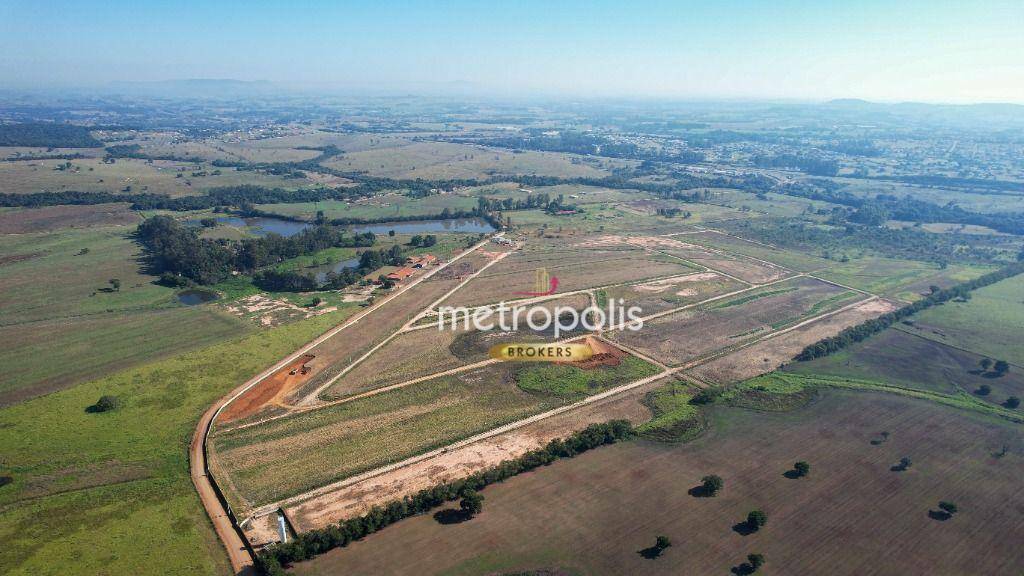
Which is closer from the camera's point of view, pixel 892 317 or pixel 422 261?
pixel 892 317

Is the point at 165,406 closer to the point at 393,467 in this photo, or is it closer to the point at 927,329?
the point at 393,467

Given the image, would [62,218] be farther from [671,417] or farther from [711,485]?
[711,485]

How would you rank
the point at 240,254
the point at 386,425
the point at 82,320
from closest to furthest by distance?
1. the point at 386,425
2. the point at 82,320
3. the point at 240,254

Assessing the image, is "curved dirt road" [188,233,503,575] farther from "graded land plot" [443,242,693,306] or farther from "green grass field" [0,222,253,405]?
"graded land plot" [443,242,693,306]

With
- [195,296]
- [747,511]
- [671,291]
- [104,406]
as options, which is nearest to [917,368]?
[671,291]

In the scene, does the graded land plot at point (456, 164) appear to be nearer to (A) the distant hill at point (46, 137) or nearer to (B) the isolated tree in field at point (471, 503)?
(A) the distant hill at point (46, 137)

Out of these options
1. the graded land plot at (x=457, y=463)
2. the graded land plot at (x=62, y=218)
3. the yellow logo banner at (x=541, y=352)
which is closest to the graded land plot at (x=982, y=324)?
the graded land plot at (x=457, y=463)

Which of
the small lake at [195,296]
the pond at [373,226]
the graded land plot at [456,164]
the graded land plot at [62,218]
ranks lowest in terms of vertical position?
the small lake at [195,296]
